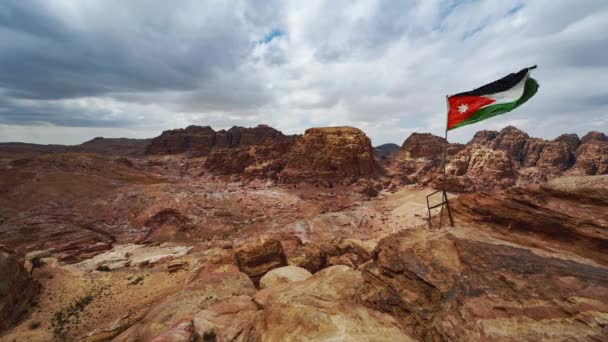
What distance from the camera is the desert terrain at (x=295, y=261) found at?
5.13 metres

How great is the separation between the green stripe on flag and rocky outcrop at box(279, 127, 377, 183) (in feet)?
131

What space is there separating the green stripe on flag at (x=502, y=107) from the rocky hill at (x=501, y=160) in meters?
39.0

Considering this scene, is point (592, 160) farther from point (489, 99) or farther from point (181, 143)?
point (181, 143)

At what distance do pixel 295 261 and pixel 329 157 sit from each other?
37.6m

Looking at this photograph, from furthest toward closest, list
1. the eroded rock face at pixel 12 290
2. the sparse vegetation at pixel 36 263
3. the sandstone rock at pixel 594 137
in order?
the sandstone rock at pixel 594 137, the sparse vegetation at pixel 36 263, the eroded rock face at pixel 12 290

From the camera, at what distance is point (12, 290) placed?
13.1m

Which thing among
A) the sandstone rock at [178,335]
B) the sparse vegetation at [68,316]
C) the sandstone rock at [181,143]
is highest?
the sandstone rock at [181,143]

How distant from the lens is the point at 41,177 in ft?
122

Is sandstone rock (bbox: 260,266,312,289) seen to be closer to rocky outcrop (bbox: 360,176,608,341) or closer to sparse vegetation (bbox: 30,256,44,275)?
rocky outcrop (bbox: 360,176,608,341)

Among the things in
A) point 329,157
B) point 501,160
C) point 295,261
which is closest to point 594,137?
point 501,160

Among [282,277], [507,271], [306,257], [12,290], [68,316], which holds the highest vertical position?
[507,271]

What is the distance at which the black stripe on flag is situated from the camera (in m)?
8.52

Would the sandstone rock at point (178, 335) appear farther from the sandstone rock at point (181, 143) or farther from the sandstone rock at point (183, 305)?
the sandstone rock at point (181, 143)

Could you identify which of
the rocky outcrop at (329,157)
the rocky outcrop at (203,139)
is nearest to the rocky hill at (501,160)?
the rocky outcrop at (329,157)
